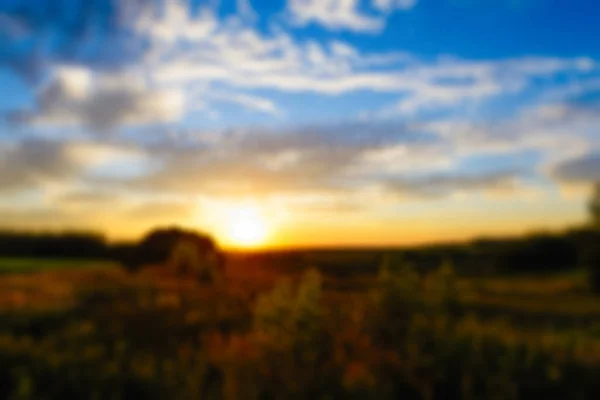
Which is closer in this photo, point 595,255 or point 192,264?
point 192,264

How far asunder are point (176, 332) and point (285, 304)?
2.95 metres

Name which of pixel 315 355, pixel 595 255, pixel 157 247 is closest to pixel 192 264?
pixel 157 247

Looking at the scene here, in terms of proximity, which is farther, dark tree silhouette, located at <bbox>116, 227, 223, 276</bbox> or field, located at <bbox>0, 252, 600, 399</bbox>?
dark tree silhouette, located at <bbox>116, 227, 223, 276</bbox>

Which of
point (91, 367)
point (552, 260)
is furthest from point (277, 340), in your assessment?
point (552, 260)

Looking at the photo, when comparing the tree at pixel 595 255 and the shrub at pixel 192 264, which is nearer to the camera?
the shrub at pixel 192 264

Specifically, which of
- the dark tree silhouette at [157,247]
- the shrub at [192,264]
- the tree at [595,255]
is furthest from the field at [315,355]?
the tree at [595,255]

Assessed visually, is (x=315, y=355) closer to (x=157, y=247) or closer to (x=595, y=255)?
(x=157, y=247)

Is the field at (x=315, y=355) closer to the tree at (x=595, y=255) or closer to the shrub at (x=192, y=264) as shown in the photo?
the shrub at (x=192, y=264)

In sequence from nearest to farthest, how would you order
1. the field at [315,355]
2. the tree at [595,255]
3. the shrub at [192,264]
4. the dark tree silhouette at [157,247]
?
the field at [315,355] < the shrub at [192,264] < the dark tree silhouette at [157,247] < the tree at [595,255]

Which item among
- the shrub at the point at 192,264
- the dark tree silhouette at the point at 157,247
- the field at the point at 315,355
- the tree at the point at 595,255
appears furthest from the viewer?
the tree at the point at 595,255

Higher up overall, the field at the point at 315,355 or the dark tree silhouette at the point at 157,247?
the dark tree silhouette at the point at 157,247

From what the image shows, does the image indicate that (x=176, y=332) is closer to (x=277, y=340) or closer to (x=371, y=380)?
(x=277, y=340)

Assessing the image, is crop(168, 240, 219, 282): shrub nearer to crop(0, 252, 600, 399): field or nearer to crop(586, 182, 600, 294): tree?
crop(0, 252, 600, 399): field

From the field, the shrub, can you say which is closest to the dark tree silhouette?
the shrub
